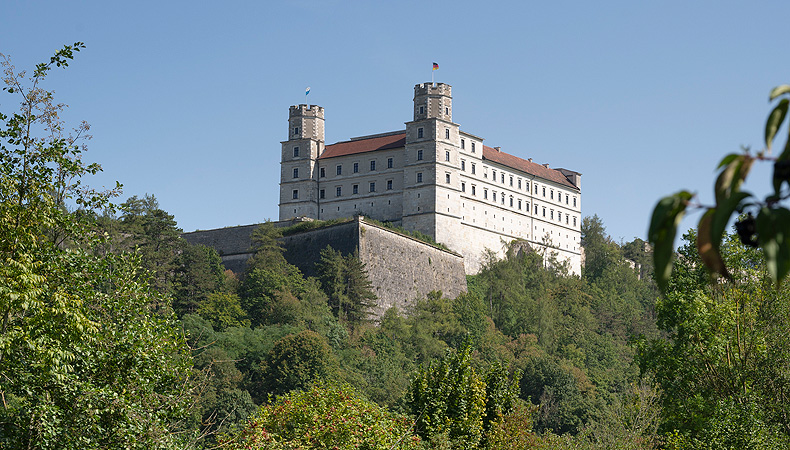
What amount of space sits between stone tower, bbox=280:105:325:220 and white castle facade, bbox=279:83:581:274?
0.29 ft

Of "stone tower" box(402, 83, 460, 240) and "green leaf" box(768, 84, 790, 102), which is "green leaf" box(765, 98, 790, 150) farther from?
"stone tower" box(402, 83, 460, 240)

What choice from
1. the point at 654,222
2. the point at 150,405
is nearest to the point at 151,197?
the point at 150,405

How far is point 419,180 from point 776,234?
76.5 metres

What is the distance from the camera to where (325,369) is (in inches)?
2221

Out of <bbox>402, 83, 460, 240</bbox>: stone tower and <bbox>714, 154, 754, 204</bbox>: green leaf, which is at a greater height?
<bbox>402, 83, 460, 240</bbox>: stone tower

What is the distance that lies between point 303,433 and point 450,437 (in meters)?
3.74

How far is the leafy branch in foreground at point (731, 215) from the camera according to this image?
7.64ft

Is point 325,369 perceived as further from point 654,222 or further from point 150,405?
point 654,222

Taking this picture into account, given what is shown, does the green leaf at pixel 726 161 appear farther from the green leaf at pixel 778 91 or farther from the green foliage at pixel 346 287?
the green foliage at pixel 346 287

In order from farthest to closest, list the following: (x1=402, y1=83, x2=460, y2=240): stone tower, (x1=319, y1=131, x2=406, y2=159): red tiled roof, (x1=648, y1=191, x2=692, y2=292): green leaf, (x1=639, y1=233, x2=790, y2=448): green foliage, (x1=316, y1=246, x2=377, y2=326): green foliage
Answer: (x1=319, y1=131, x2=406, y2=159): red tiled roof < (x1=402, y1=83, x2=460, y2=240): stone tower < (x1=316, y1=246, x2=377, y2=326): green foliage < (x1=639, y1=233, x2=790, y2=448): green foliage < (x1=648, y1=191, x2=692, y2=292): green leaf

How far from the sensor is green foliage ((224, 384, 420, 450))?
20641 mm

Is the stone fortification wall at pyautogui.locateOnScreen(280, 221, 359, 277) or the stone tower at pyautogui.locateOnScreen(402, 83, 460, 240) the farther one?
the stone tower at pyautogui.locateOnScreen(402, 83, 460, 240)

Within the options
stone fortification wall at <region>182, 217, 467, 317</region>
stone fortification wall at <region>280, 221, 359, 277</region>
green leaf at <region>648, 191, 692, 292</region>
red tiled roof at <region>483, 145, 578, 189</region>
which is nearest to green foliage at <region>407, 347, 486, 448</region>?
green leaf at <region>648, 191, 692, 292</region>

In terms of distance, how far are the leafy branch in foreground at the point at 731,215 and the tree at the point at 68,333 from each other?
487 inches
